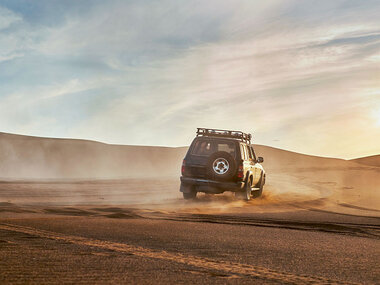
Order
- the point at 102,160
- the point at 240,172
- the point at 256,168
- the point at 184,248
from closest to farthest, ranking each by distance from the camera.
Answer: the point at 184,248 < the point at 240,172 < the point at 256,168 < the point at 102,160

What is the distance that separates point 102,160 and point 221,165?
4193 centimetres

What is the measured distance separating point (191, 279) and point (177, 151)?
2383 inches

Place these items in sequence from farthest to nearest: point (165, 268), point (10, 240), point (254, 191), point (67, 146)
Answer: point (67, 146) → point (254, 191) → point (10, 240) → point (165, 268)

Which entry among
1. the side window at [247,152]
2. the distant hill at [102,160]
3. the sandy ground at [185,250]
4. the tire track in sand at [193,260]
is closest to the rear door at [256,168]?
the side window at [247,152]

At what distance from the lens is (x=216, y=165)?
14008mm

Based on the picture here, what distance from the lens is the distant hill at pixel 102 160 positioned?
43062 millimetres

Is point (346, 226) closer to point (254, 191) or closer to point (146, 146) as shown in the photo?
point (254, 191)

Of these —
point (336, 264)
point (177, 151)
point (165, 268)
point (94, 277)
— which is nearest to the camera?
point (94, 277)

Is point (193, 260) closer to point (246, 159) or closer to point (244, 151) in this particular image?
point (244, 151)

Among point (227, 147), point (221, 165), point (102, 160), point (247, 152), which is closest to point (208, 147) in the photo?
point (227, 147)

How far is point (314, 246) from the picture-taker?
21.5 feet

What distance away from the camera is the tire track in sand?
14.5 ft

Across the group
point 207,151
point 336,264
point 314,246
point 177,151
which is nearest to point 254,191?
point 207,151

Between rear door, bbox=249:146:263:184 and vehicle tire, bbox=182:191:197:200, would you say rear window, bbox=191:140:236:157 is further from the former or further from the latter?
rear door, bbox=249:146:263:184
